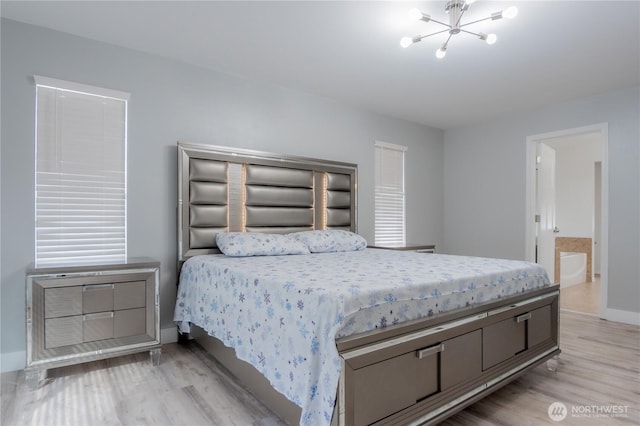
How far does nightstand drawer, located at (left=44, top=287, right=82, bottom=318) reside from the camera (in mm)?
2295

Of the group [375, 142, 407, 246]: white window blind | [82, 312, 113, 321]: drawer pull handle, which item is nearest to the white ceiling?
[375, 142, 407, 246]: white window blind

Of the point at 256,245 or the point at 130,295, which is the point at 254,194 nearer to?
the point at 256,245

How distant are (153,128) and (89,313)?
1.57m

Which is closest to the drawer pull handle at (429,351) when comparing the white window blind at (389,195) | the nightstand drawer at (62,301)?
the nightstand drawer at (62,301)

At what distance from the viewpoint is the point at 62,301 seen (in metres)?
2.33

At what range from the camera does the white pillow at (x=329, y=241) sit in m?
Answer: 3.44

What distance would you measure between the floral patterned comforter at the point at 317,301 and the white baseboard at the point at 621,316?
→ 2.15 m

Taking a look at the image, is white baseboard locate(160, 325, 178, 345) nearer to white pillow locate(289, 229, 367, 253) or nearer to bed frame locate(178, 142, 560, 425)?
bed frame locate(178, 142, 560, 425)

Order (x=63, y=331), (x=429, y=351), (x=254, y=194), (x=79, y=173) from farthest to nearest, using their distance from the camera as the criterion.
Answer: (x=254, y=194) → (x=79, y=173) → (x=63, y=331) → (x=429, y=351)

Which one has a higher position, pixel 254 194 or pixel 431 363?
pixel 254 194

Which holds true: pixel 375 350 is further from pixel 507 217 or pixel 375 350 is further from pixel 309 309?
pixel 507 217

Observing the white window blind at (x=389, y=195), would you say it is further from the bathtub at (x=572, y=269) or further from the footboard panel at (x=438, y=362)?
the bathtub at (x=572, y=269)

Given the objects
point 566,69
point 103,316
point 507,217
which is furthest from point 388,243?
point 103,316

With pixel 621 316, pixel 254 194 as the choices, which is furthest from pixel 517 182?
pixel 254 194
